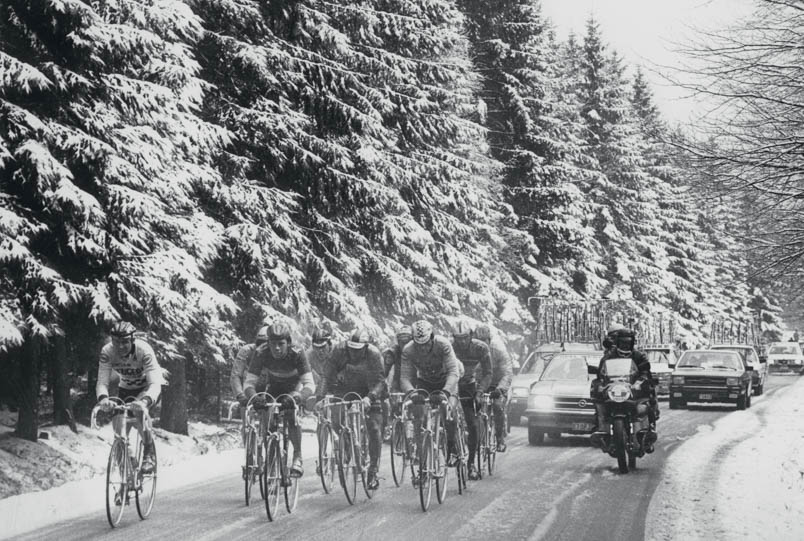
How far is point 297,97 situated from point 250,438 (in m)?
10.3

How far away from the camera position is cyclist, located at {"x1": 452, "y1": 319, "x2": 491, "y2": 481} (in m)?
11.4

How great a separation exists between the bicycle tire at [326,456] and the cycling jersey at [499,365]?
2.65 metres

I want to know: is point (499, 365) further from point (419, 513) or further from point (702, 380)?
point (702, 380)

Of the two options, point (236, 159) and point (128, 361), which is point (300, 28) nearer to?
point (236, 159)

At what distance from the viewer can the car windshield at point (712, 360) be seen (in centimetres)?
2623

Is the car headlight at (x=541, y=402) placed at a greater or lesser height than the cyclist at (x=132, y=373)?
lesser

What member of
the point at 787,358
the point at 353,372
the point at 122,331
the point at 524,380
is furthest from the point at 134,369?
the point at 787,358

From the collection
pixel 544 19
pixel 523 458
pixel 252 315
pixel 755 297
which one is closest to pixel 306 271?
pixel 252 315

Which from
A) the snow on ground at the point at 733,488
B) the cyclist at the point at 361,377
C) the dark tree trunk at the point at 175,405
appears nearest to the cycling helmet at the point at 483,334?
the cyclist at the point at 361,377

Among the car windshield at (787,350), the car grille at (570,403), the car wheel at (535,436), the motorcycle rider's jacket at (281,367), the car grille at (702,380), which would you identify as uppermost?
the car windshield at (787,350)

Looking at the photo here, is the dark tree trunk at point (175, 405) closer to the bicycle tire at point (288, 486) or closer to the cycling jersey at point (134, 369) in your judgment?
the cycling jersey at point (134, 369)

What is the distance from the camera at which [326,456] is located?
10.6 m

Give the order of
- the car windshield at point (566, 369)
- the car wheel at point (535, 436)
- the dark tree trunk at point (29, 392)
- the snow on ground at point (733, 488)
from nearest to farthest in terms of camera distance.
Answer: the snow on ground at point (733, 488), the dark tree trunk at point (29, 392), the car wheel at point (535, 436), the car windshield at point (566, 369)

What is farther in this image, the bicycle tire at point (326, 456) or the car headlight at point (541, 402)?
the car headlight at point (541, 402)
